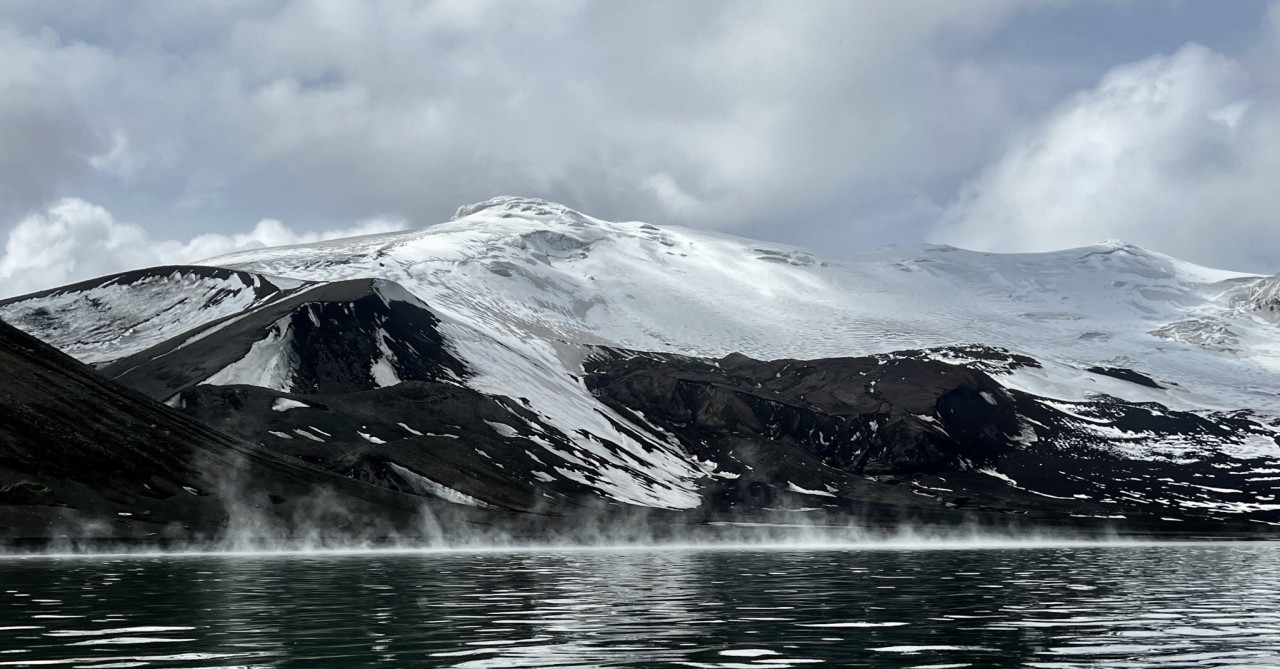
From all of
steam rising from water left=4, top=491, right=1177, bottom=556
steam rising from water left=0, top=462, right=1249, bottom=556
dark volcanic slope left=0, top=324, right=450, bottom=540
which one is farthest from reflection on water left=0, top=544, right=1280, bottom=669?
dark volcanic slope left=0, top=324, right=450, bottom=540

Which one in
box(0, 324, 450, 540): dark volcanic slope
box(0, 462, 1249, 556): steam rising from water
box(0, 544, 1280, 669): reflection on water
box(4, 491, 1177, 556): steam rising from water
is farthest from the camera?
box(0, 324, 450, 540): dark volcanic slope

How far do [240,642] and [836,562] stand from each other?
239 ft

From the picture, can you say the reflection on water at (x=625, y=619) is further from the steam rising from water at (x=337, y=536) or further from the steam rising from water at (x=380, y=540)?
the steam rising from water at (x=337, y=536)

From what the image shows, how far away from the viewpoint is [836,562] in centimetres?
10125

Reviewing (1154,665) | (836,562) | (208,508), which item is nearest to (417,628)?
(1154,665)

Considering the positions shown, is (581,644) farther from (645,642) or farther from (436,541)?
(436,541)

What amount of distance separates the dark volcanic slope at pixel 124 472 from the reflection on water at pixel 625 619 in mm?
65106

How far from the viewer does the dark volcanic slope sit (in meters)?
140

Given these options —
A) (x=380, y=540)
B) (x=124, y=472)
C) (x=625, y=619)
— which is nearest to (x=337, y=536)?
(x=380, y=540)

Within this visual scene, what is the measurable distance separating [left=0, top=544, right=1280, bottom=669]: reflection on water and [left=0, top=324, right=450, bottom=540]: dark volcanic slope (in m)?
65.1

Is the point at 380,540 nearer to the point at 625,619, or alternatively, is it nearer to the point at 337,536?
the point at 337,536

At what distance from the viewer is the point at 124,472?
159m

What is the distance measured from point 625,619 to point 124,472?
135m

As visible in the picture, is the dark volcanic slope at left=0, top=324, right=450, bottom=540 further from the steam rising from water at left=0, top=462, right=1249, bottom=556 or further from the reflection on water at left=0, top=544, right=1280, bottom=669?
the reflection on water at left=0, top=544, right=1280, bottom=669
